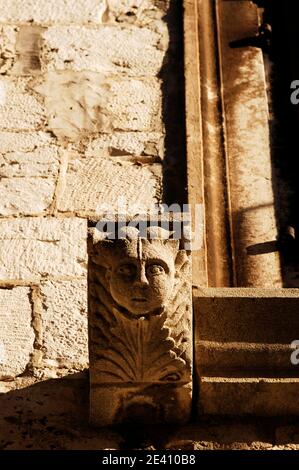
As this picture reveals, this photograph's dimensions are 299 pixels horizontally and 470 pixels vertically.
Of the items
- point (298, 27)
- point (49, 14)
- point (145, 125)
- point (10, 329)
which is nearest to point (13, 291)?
point (10, 329)

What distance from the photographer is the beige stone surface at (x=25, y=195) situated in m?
3.57

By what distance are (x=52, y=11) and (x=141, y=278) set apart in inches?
85.4

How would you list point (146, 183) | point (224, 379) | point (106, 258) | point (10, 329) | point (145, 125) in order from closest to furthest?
point (106, 258) < point (224, 379) < point (10, 329) < point (146, 183) < point (145, 125)

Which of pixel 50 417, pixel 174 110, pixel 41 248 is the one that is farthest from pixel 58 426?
pixel 174 110

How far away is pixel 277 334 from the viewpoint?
108 inches

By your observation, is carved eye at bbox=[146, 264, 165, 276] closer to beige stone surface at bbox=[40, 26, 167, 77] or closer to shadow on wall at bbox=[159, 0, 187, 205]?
shadow on wall at bbox=[159, 0, 187, 205]

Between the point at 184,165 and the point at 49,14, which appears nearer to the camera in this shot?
the point at 184,165

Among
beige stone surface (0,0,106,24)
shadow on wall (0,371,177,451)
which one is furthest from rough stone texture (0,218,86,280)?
beige stone surface (0,0,106,24)

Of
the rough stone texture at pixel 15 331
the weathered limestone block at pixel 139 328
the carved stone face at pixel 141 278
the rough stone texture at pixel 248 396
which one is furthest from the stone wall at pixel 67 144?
the carved stone face at pixel 141 278

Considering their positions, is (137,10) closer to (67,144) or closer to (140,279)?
(67,144)

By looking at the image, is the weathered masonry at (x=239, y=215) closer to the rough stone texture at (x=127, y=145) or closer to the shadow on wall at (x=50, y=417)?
the rough stone texture at (x=127, y=145)

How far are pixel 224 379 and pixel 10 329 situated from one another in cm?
80

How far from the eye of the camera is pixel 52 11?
4.33 metres

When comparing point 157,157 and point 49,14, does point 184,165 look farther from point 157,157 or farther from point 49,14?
point 49,14
